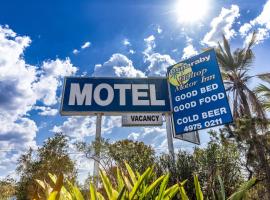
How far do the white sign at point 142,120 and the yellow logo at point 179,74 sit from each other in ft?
6.00

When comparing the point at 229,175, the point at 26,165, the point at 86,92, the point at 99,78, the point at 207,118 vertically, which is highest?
the point at 99,78

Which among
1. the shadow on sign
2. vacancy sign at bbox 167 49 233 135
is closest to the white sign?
vacancy sign at bbox 167 49 233 135

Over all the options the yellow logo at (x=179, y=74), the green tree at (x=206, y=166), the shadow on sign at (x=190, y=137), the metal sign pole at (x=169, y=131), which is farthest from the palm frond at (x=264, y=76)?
the green tree at (x=206, y=166)

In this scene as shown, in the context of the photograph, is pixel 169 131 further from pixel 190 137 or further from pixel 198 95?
pixel 198 95

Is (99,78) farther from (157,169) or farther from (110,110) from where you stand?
(157,169)

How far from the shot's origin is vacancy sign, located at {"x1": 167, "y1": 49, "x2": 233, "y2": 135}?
1134 cm

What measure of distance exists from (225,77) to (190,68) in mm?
7347

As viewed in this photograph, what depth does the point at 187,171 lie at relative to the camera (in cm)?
751

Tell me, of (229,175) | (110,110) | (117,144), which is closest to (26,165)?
(110,110)

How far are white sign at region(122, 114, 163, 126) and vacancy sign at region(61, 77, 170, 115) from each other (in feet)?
0.78

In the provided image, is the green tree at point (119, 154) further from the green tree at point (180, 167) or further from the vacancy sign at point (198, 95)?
the vacancy sign at point (198, 95)

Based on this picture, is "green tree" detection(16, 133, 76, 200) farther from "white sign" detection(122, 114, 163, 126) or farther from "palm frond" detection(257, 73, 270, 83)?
"palm frond" detection(257, 73, 270, 83)

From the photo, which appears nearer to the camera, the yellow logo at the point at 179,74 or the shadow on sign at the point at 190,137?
the shadow on sign at the point at 190,137

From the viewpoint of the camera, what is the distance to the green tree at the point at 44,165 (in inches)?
577
